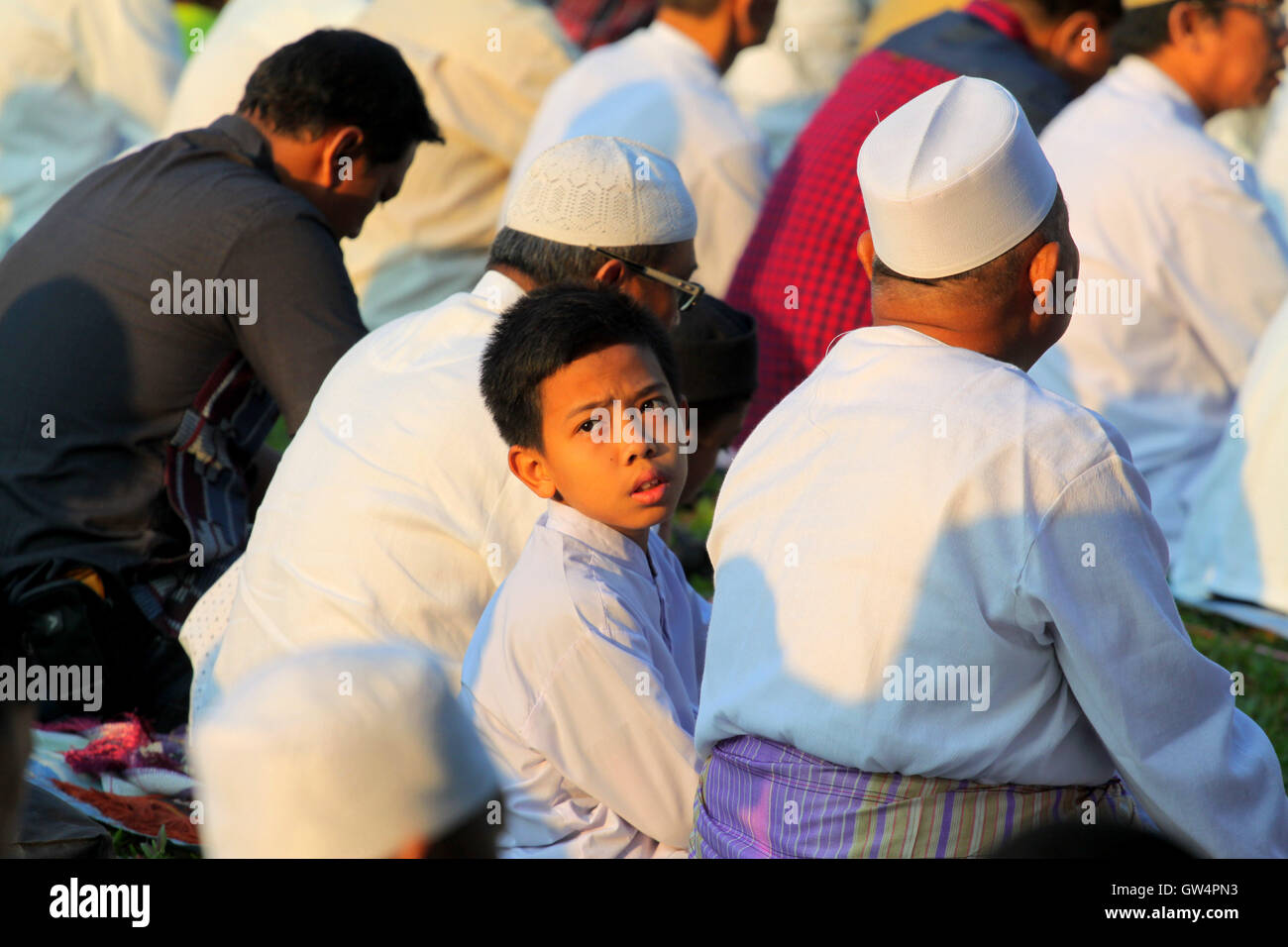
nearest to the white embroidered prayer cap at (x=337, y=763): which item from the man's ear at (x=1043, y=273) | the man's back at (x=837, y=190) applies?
the man's ear at (x=1043, y=273)

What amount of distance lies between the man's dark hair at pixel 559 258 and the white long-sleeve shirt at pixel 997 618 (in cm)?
104

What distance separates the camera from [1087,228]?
466cm

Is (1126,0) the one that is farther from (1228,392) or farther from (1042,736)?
(1042,736)

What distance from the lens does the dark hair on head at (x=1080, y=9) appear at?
196 inches

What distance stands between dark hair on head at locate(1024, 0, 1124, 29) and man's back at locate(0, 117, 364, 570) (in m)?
2.64

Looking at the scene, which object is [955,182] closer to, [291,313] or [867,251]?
[867,251]

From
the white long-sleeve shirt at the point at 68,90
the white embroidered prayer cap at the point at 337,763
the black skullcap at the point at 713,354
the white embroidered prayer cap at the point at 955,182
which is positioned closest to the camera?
the white embroidered prayer cap at the point at 337,763

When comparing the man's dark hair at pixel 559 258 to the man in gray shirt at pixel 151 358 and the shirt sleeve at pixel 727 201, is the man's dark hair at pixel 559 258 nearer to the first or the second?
the man in gray shirt at pixel 151 358

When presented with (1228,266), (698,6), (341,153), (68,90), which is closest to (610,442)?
(341,153)

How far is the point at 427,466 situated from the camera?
8.78 feet

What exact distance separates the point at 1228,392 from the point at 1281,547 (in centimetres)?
56

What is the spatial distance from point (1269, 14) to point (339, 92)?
2917 mm

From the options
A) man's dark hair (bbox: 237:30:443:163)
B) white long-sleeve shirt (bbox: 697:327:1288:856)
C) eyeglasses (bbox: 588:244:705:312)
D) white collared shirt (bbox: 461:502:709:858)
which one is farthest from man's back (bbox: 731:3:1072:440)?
white long-sleeve shirt (bbox: 697:327:1288:856)
